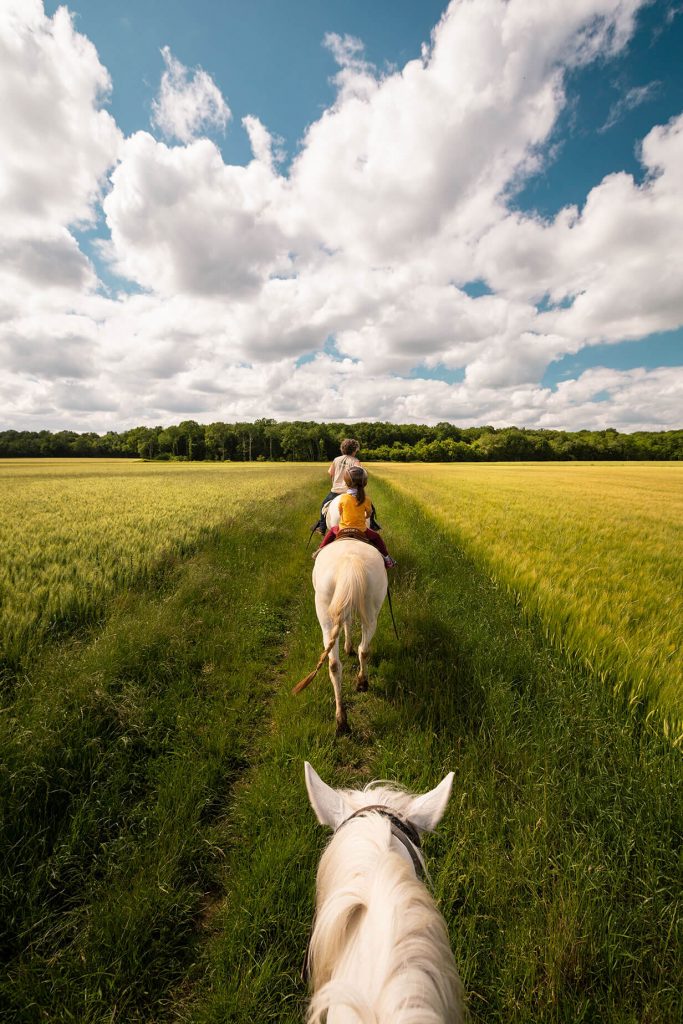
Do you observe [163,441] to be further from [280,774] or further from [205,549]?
[280,774]

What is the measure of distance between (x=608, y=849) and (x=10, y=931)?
3549mm

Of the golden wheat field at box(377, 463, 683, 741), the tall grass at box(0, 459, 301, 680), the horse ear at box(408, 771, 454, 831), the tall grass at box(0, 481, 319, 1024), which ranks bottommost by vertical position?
the tall grass at box(0, 481, 319, 1024)

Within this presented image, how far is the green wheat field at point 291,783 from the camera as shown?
76.4 inches

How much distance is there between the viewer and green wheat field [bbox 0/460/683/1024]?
6.37 ft

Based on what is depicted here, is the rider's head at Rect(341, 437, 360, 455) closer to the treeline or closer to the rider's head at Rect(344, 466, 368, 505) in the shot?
the rider's head at Rect(344, 466, 368, 505)

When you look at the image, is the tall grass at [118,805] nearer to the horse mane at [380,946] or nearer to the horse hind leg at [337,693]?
the horse hind leg at [337,693]

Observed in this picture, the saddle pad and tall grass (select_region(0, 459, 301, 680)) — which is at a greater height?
the saddle pad

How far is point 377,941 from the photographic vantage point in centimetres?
97

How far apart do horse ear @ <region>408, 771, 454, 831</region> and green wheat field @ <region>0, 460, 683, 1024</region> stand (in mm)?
1054

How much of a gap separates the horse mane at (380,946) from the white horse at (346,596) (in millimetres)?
2448

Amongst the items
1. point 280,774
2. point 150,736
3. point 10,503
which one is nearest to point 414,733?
point 280,774

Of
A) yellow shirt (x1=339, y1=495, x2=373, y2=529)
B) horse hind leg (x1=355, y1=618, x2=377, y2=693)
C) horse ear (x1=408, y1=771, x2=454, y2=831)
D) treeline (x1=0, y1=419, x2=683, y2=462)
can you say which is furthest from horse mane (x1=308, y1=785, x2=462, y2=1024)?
treeline (x1=0, y1=419, x2=683, y2=462)

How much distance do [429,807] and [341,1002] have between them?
869 mm

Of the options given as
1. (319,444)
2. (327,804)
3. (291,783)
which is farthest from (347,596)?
(319,444)
